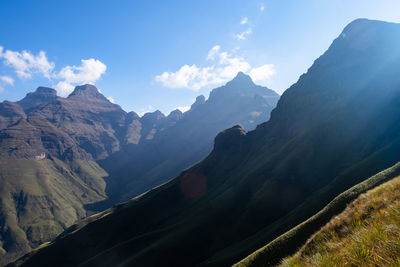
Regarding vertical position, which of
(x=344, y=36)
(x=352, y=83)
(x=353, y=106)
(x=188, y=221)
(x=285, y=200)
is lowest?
(x=285, y=200)

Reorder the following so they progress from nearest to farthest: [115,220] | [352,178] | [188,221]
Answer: [352,178]
[188,221]
[115,220]

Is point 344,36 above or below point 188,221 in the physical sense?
above

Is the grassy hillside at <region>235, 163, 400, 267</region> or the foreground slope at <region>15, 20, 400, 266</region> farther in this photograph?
the foreground slope at <region>15, 20, 400, 266</region>

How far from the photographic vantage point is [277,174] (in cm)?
9231

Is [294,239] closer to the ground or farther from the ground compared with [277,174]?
farther from the ground

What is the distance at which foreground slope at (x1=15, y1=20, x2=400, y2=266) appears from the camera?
71.6 meters

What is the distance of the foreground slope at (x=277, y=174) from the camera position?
235 ft

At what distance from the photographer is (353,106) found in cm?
11538

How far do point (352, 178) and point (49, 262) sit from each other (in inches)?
5405

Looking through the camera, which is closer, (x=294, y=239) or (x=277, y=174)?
(x=294, y=239)

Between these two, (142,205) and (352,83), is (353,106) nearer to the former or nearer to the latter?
(352,83)

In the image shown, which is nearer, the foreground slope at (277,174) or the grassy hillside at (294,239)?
the grassy hillside at (294,239)

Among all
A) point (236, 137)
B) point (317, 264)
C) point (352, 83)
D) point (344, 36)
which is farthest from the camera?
point (344, 36)

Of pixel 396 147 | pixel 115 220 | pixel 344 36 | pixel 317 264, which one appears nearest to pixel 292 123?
pixel 396 147
